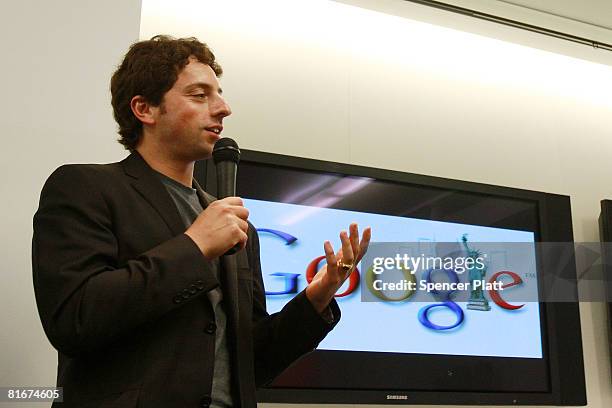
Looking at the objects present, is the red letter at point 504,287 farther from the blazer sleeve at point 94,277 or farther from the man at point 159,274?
the blazer sleeve at point 94,277

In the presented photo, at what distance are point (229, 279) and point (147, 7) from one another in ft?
6.54

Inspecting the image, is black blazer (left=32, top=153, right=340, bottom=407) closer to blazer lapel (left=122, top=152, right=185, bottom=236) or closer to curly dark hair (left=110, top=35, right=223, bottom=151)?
blazer lapel (left=122, top=152, right=185, bottom=236)

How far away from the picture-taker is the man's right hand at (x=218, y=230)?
1319 mm

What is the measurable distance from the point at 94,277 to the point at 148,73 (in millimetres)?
599

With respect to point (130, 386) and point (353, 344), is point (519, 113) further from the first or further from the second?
point (130, 386)

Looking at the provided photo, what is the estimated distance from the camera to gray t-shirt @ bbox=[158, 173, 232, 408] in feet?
4.57

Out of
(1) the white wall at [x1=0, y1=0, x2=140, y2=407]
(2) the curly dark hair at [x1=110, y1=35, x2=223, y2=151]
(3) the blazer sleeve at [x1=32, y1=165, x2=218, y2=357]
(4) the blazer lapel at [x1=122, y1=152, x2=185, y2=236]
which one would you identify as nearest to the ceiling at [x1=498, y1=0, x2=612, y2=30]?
(1) the white wall at [x1=0, y1=0, x2=140, y2=407]

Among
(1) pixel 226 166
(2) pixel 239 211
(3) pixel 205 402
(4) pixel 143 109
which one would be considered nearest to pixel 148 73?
(4) pixel 143 109

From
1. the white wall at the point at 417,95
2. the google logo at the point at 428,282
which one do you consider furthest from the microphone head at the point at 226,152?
the white wall at the point at 417,95

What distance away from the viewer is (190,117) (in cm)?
161

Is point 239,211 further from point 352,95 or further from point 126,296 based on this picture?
point 352,95

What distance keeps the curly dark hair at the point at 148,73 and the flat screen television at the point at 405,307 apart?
102 centimetres

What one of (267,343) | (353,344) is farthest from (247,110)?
(267,343)

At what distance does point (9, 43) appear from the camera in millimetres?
2158
